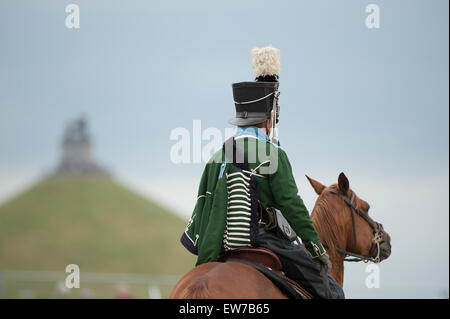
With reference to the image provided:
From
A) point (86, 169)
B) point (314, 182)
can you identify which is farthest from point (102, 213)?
point (314, 182)

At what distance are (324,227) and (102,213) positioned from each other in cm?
3027

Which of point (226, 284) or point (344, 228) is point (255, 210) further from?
point (344, 228)

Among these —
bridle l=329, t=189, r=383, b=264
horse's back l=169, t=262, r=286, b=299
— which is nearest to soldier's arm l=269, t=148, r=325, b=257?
horse's back l=169, t=262, r=286, b=299

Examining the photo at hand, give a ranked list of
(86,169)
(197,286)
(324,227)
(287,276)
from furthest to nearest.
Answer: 1. (86,169)
2. (324,227)
3. (287,276)
4. (197,286)

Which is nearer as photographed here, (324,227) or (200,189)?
(200,189)

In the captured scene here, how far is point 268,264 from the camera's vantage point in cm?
406

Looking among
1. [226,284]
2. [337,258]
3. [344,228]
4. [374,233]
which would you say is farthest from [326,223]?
[226,284]

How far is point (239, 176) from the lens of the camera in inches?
163

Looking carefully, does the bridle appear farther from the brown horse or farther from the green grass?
the green grass

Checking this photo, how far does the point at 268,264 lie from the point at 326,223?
1288mm

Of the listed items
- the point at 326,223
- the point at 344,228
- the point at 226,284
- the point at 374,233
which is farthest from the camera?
the point at 374,233

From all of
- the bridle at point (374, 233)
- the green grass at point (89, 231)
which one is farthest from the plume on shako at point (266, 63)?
the green grass at point (89, 231)

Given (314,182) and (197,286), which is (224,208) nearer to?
(197,286)

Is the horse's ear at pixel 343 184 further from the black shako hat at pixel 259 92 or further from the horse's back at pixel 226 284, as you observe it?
the horse's back at pixel 226 284
